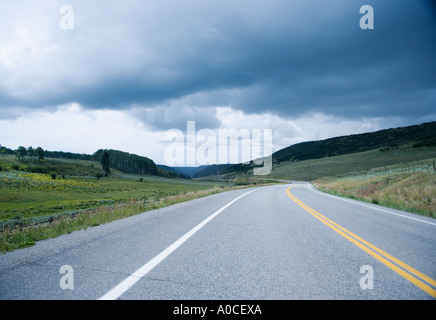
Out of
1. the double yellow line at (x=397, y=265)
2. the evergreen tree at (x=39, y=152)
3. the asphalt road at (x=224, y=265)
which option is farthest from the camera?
the evergreen tree at (x=39, y=152)

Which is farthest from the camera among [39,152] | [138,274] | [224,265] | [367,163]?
[39,152]

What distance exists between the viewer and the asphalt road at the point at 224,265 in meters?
2.72

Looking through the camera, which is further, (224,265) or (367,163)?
(367,163)

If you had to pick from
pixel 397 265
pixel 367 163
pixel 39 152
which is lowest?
pixel 397 265

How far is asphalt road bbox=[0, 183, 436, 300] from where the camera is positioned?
2717mm

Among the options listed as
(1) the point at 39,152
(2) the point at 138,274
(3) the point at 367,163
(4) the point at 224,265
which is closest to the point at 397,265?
(4) the point at 224,265

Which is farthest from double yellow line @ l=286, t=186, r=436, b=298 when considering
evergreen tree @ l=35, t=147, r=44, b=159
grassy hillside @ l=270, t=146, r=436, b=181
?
evergreen tree @ l=35, t=147, r=44, b=159

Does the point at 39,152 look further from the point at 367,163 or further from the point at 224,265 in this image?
the point at 367,163

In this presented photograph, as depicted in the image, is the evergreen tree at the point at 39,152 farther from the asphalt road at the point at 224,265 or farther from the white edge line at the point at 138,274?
the white edge line at the point at 138,274

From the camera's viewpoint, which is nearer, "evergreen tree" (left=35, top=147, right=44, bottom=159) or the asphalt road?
the asphalt road

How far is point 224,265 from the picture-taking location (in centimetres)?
358

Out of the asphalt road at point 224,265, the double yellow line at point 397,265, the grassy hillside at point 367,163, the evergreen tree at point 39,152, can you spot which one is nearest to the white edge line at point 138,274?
the asphalt road at point 224,265

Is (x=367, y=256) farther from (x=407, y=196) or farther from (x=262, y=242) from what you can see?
(x=407, y=196)

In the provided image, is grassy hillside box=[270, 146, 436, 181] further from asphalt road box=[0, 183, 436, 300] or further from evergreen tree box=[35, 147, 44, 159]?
evergreen tree box=[35, 147, 44, 159]
